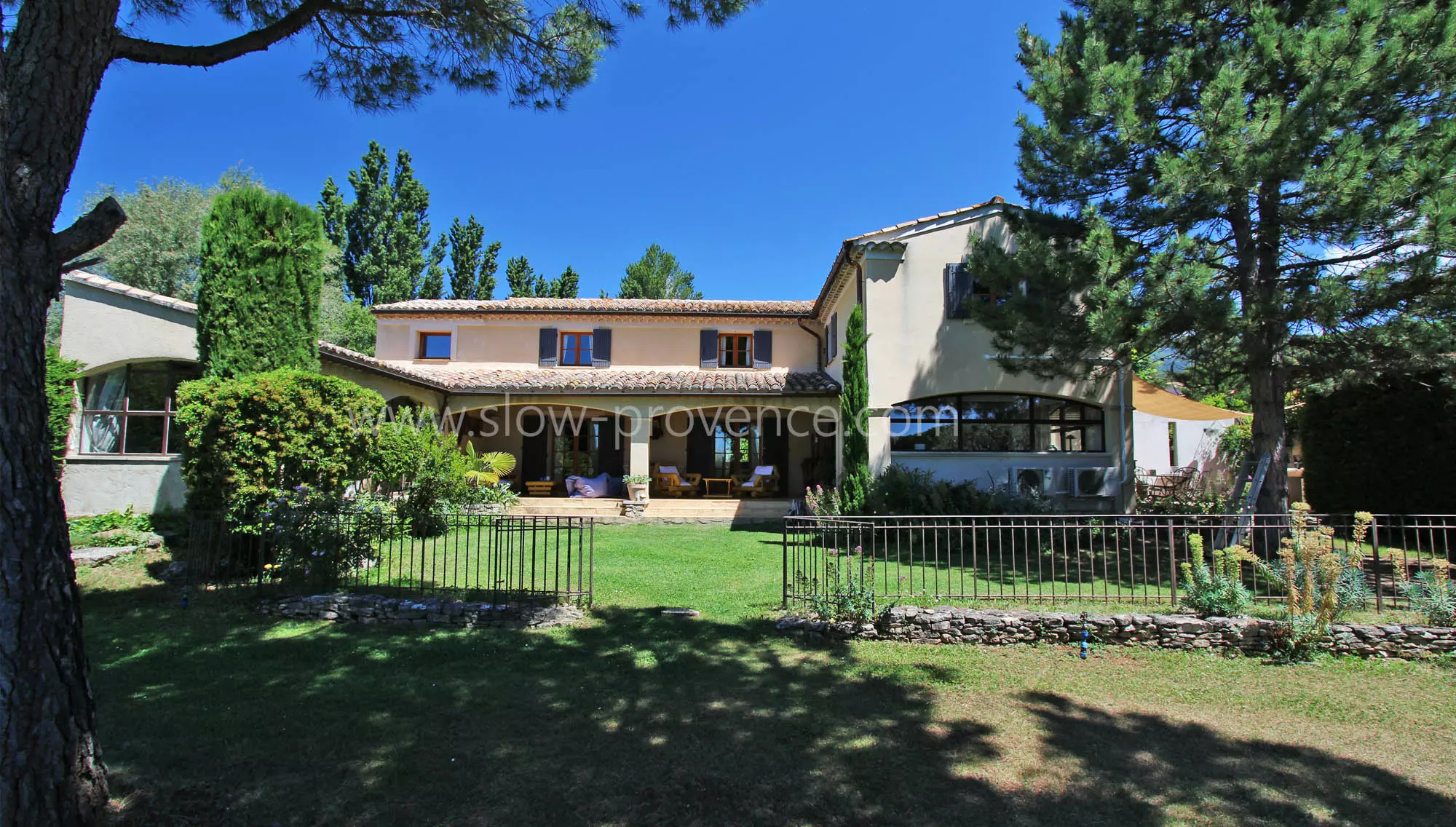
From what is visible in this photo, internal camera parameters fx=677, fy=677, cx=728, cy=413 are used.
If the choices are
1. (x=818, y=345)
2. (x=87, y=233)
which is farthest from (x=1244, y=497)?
(x=87, y=233)

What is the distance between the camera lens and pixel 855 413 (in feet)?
46.0

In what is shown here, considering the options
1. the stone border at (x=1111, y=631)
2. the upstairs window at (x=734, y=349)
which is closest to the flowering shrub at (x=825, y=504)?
the stone border at (x=1111, y=631)

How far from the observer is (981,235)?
577 inches

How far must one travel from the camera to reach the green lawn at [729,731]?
3.66 m

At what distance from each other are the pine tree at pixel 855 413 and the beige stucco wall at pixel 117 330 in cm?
1181

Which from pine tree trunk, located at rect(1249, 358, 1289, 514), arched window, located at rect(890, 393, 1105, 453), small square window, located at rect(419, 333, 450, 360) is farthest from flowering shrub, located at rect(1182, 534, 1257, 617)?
small square window, located at rect(419, 333, 450, 360)

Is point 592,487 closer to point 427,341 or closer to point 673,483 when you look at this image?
point 673,483

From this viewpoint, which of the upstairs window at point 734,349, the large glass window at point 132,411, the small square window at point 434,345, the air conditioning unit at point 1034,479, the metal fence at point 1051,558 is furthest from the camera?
the small square window at point 434,345

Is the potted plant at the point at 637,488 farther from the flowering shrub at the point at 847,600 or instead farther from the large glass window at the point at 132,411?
the flowering shrub at the point at 847,600

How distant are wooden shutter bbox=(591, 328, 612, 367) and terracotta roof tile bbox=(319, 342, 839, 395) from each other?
264 mm

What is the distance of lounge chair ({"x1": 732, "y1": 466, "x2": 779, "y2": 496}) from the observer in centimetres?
1772

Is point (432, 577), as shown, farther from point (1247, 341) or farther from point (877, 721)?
point (1247, 341)

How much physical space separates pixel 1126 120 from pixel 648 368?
45.2ft

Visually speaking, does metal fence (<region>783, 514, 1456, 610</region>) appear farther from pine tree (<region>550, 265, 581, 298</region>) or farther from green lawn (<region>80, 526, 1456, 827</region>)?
pine tree (<region>550, 265, 581, 298</region>)
